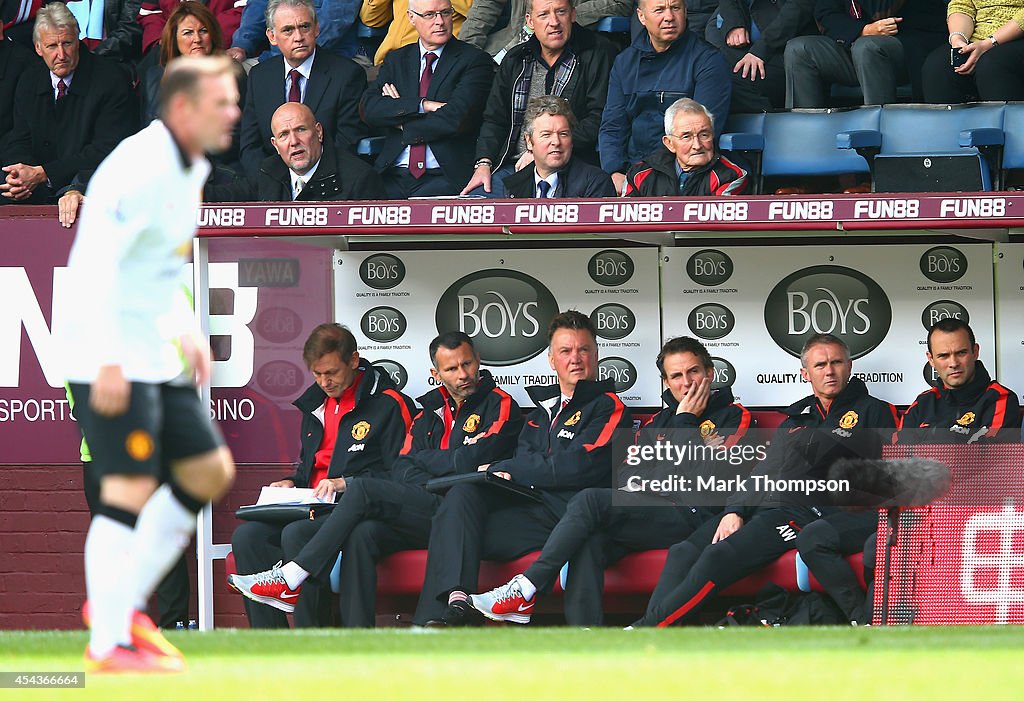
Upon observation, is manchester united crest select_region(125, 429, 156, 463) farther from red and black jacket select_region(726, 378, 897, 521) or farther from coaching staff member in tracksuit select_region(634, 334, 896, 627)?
red and black jacket select_region(726, 378, 897, 521)

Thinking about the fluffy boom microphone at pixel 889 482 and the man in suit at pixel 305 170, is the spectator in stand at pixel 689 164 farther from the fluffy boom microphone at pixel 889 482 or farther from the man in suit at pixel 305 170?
the fluffy boom microphone at pixel 889 482

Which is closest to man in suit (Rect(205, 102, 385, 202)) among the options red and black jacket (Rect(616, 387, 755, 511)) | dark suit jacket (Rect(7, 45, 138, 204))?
dark suit jacket (Rect(7, 45, 138, 204))

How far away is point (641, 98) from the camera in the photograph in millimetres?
8578

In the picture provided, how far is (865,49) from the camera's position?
8805mm

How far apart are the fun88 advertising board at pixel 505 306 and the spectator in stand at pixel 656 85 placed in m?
0.63

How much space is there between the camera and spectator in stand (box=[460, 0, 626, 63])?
9672 mm

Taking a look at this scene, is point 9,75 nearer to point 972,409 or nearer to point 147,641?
point 972,409

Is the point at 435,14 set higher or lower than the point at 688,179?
higher

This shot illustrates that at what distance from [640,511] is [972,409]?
165 cm

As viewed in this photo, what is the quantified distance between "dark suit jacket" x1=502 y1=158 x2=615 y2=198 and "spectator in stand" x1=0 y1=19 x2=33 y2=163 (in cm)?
313

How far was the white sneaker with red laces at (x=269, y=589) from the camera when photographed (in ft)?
24.0

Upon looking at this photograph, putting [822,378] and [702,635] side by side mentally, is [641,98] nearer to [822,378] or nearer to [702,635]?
[822,378]

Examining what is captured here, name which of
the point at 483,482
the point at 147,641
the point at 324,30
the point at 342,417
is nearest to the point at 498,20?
the point at 324,30

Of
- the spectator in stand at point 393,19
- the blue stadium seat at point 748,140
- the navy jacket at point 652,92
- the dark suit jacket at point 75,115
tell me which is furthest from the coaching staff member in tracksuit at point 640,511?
the dark suit jacket at point 75,115
